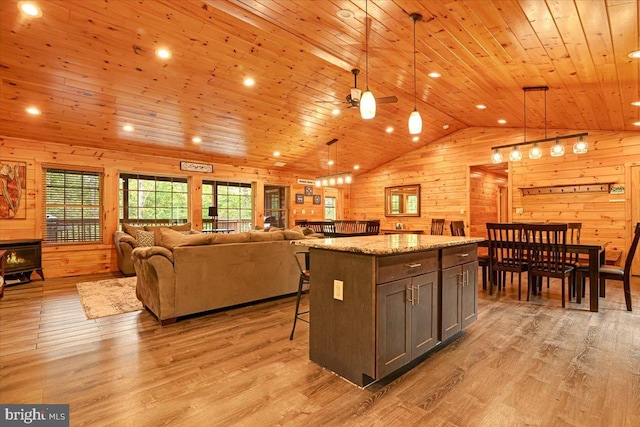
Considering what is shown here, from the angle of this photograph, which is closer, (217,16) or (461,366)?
(461,366)

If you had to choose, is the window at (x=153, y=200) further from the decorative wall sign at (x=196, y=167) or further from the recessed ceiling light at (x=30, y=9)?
the recessed ceiling light at (x=30, y=9)

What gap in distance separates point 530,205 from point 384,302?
6.46 m

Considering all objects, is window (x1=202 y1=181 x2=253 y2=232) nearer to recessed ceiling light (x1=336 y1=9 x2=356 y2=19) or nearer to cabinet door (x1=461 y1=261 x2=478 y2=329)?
recessed ceiling light (x1=336 y1=9 x2=356 y2=19)

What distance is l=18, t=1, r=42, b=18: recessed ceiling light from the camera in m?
2.98

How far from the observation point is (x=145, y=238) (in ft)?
20.5

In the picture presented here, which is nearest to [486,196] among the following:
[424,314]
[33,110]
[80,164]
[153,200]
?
[424,314]

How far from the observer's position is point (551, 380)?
7.41 ft

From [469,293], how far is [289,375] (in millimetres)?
1825

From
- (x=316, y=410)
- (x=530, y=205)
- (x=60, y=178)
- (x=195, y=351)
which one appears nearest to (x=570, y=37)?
(x=316, y=410)

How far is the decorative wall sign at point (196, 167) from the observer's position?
7.45 m

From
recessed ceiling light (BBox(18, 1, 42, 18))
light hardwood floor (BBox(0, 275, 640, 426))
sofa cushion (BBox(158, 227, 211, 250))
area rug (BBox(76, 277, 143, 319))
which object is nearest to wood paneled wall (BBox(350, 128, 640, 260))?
light hardwood floor (BBox(0, 275, 640, 426))

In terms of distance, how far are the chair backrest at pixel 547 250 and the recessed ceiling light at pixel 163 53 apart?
4919mm

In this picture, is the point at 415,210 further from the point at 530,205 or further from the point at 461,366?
the point at 461,366

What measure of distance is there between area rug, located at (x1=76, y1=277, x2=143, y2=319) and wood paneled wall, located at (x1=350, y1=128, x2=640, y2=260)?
7.00 meters
